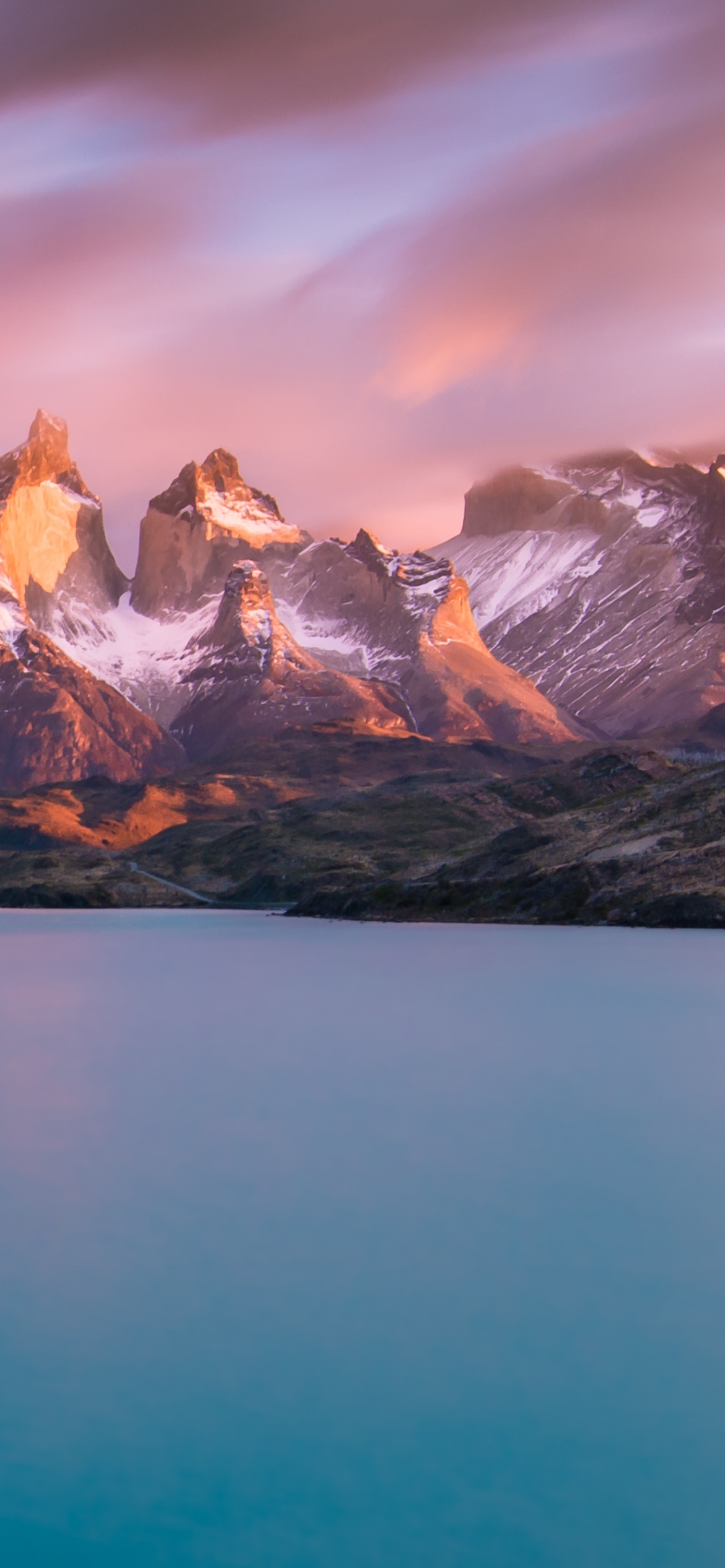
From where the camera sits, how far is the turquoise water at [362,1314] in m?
15.5

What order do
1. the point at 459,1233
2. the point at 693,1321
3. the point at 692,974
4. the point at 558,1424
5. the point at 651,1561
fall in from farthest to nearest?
the point at 692,974, the point at 459,1233, the point at 693,1321, the point at 558,1424, the point at 651,1561

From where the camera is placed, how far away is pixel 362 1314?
70.5ft

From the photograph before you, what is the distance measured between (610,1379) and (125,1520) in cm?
710

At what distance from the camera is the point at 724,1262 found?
24.2 meters

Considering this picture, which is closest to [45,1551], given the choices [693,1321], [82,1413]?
[82,1413]

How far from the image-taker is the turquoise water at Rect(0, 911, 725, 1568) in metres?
15.5

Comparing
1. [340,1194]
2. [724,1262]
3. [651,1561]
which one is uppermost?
[340,1194]

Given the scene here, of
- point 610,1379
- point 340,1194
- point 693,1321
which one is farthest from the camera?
point 340,1194

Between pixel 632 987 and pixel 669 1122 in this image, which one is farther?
pixel 632 987

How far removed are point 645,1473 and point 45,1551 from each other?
7135 millimetres

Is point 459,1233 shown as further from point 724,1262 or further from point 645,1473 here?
point 645,1473

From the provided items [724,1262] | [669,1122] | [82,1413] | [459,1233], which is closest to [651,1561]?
[82,1413]

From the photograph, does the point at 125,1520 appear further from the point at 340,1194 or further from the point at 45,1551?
the point at 340,1194

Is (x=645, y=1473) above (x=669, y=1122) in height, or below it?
below
